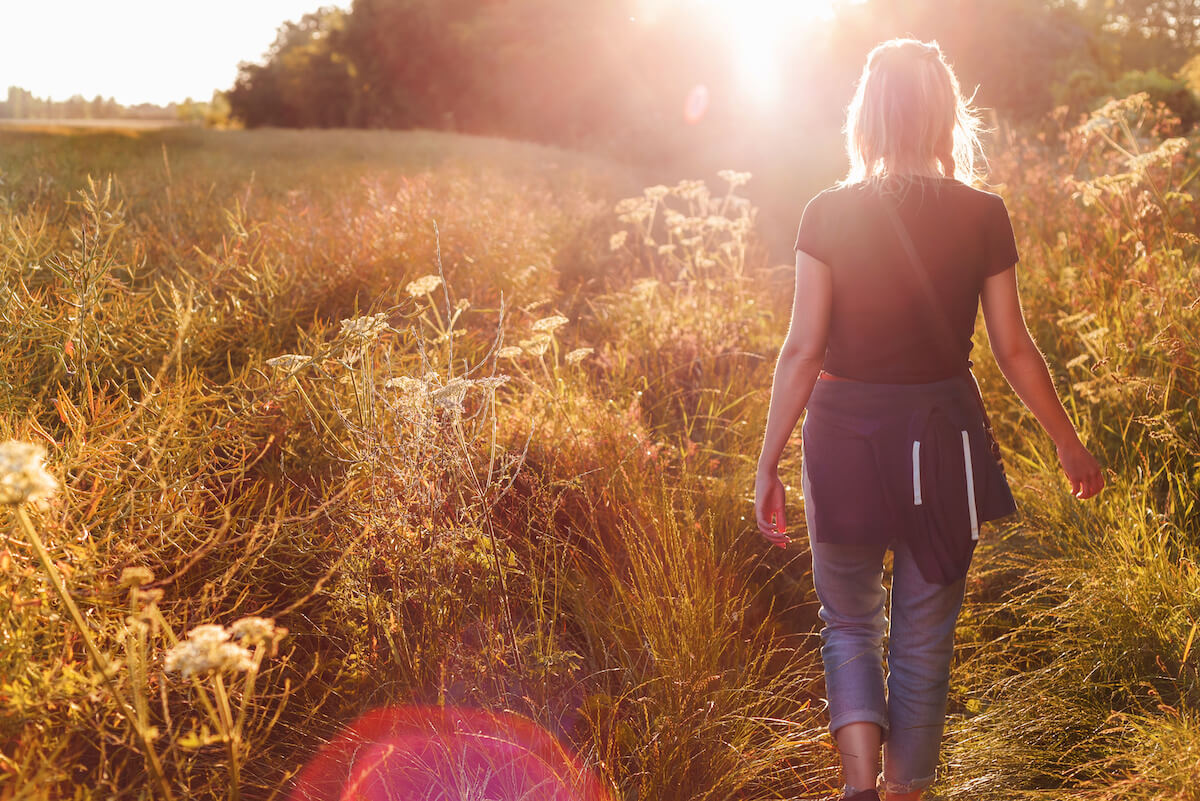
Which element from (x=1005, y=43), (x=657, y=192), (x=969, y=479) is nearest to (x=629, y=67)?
(x=1005, y=43)

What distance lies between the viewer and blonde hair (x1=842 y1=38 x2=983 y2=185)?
79.3 inches

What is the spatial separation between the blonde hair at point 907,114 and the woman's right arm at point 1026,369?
344mm

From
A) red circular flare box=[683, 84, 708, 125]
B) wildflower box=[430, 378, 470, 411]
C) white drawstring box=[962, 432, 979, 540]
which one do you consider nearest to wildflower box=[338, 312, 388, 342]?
wildflower box=[430, 378, 470, 411]

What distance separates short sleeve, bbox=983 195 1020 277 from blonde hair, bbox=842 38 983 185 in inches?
6.9

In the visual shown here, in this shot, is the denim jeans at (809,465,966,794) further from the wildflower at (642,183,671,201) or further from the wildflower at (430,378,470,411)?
the wildflower at (642,183,671,201)

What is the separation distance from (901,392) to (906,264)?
32cm

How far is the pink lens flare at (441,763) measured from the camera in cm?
203

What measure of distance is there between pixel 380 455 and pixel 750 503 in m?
1.67

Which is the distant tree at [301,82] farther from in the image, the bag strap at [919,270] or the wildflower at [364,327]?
the bag strap at [919,270]

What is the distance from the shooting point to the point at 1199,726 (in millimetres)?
1948

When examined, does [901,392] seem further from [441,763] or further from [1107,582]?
[441,763]

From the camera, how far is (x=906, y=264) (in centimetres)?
202

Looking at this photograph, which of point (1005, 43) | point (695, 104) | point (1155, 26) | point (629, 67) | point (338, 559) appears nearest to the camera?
point (338, 559)

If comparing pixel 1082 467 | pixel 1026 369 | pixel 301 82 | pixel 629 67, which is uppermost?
pixel 301 82
